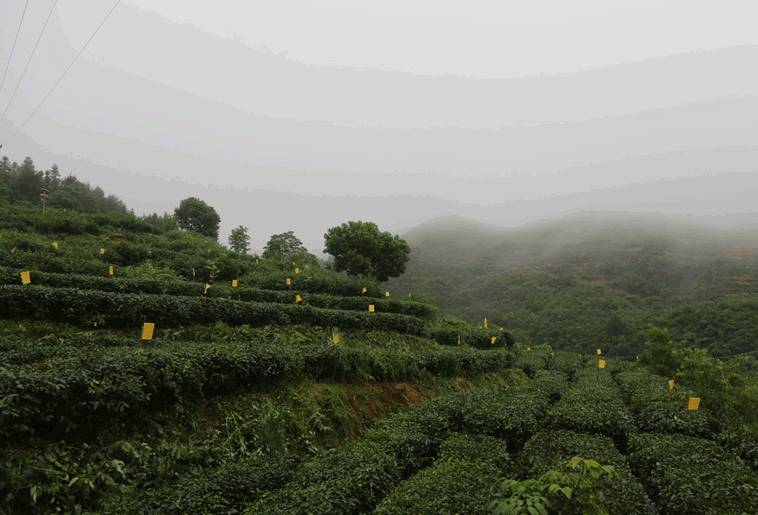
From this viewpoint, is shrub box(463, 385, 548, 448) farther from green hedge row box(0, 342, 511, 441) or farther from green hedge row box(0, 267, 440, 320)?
green hedge row box(0, 267, 440, 320)

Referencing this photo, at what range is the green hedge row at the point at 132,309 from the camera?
11.5m

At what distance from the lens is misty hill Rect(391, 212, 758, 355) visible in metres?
48.8

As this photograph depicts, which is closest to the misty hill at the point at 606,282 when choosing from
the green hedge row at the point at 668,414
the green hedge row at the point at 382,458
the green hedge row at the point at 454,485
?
the green hedge row at the point at 668,414

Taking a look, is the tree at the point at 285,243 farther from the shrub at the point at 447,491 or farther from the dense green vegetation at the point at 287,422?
the shrub at the point at 447,491

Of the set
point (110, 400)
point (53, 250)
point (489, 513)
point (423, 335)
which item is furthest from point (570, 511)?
point (53, 250)

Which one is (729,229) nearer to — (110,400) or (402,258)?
(402,258)

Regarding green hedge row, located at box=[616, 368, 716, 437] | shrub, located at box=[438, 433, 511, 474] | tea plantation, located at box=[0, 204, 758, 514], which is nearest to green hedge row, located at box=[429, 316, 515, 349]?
tea plantation, located at box=[0, 204, 758, 514]

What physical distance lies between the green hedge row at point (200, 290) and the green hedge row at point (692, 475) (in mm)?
14954

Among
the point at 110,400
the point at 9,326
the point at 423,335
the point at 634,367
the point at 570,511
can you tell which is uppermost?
the point at 9,326

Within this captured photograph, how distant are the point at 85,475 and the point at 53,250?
17244mm

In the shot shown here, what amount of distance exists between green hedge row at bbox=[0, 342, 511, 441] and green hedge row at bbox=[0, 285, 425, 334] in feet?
11.6

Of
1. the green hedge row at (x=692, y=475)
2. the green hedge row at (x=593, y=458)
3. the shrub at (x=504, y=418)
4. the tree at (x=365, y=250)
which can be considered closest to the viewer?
the green hedge row at (x=593, y=458)

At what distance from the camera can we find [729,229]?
358ft

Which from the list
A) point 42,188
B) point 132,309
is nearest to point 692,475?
point 132,309
